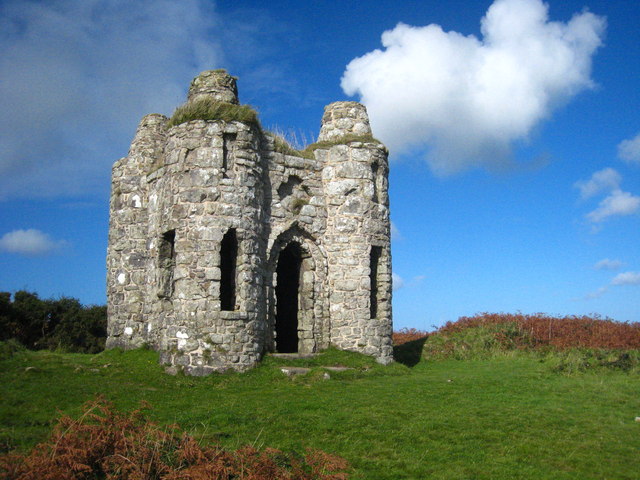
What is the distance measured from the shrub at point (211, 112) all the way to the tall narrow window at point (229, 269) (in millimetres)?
3009

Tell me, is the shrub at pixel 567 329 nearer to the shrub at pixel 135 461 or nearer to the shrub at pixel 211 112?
the shrub at pixel 211 112

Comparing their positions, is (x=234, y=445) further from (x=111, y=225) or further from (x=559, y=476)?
(x=111, y=225)

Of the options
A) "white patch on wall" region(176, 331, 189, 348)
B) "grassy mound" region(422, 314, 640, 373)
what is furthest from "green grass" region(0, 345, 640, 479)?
"grassy mound" region(422, 314, 640, 373)

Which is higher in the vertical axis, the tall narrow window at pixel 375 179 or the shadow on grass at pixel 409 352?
the tall narrow window at pixel 375 179

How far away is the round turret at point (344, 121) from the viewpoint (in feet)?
59.9

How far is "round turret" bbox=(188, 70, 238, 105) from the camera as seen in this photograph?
16328 millimetres

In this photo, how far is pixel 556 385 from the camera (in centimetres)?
1484

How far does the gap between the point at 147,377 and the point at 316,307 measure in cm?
512

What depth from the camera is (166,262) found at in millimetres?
16797

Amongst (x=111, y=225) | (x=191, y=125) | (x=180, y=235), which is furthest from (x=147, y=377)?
(x=111, y=225)

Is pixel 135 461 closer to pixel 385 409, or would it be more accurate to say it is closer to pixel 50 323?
pixel 385 409

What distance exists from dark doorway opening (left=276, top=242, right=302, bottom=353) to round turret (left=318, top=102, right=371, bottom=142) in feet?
12.8

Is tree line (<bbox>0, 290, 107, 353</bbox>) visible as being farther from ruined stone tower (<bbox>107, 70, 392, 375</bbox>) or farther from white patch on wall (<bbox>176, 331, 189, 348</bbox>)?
white patch on wall (<bbox>176, 331, 189, 348</bbox>)

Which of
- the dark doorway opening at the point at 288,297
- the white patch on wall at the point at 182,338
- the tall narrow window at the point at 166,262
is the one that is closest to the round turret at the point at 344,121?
the dark doorway opening at the point at 288,297
